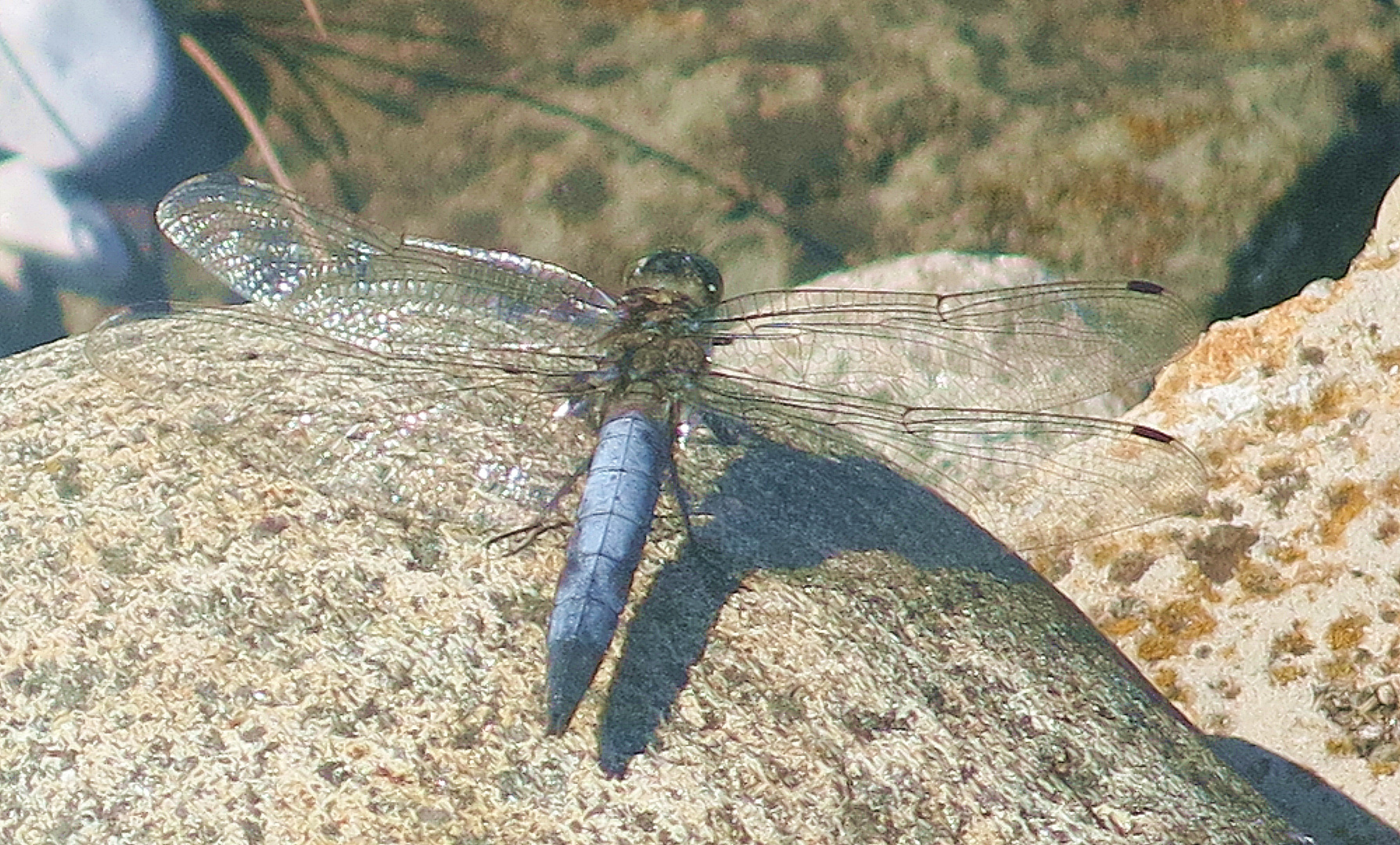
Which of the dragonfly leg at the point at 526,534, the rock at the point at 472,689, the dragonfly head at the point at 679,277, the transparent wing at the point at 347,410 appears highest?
the dragonfly head at the point at 679,277

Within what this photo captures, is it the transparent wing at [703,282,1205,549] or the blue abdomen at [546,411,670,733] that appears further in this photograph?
the transparent wing at [703,282,1205,549]

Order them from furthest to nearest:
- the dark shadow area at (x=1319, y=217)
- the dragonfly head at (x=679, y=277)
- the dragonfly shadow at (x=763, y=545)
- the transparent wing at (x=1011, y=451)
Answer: the dark shadow area at (x=1319, y=217), the dragonfly head at (x=679, y=277), the transparent wing at (x=1011, y=451), the dragonfly shadow at (x=763, y=545)

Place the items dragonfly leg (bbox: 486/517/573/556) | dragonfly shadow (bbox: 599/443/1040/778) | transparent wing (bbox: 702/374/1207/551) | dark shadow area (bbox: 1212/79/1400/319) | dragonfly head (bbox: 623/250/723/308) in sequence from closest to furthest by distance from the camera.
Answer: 1. dragonfly shadow (bbox: 599/443/1040/778)
2. dragonfly leg (bbox: 486/517/573/556)
3. transparent wing (bbox: 702/374/1207/551)
4. dragonfly head (bbox: 623/250/723/308)
5. dark shadow area (bbox: 1212/79/1400/319)

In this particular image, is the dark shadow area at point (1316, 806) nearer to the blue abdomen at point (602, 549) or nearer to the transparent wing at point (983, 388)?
the transparent wing at point (983, 388)

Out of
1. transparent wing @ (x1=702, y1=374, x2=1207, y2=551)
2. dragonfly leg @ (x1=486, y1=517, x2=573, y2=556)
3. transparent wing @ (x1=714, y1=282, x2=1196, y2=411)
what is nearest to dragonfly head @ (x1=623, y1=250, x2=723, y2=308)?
transparent wing @ (x1=714, y1=282, x2=1196, y2=411)

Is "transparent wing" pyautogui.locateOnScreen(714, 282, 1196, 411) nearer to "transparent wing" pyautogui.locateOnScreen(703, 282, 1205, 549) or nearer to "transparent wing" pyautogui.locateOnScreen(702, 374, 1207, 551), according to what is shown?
"transparent wing" pyautogui.locateOnScreen(703, 282, 1205, 549)

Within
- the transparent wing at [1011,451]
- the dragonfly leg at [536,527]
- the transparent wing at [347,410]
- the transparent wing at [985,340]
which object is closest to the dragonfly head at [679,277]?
the transparent wing at [985,340]

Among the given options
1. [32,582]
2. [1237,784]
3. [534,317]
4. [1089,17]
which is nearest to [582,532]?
[534,317]
